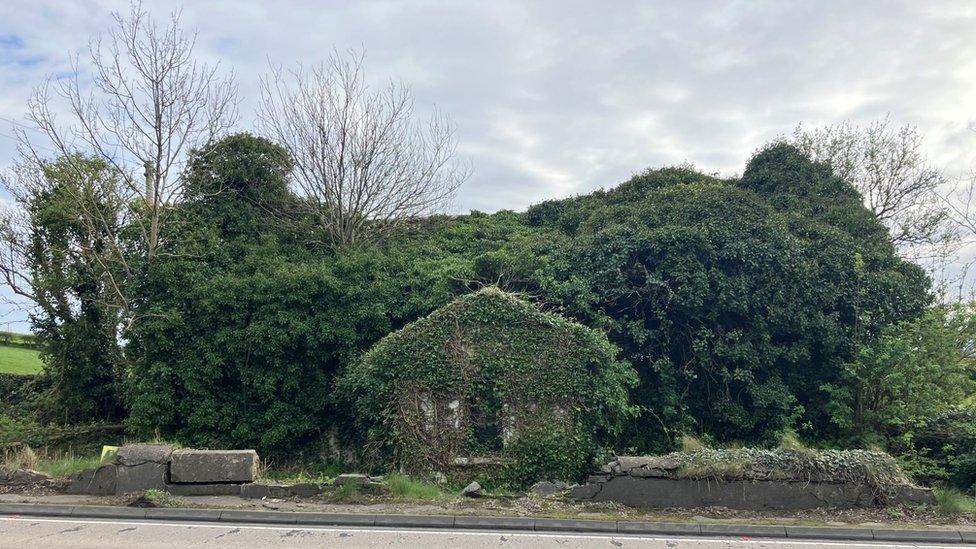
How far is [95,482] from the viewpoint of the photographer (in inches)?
359

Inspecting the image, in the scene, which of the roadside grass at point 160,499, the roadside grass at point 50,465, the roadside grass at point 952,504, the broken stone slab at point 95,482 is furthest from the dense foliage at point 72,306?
the roadside grass at point 952,504

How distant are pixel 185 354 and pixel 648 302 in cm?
1233

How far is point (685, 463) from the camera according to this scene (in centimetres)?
873

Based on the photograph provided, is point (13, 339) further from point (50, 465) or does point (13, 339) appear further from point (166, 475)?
point (166, 475)

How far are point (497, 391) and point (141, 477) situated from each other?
20.5 feet

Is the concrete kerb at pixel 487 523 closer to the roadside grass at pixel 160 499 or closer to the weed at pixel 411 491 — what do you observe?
the roadside grass at pixel 160 499

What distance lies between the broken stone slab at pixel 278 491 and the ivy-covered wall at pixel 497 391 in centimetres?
311

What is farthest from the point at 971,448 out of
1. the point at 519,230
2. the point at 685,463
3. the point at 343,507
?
the point at 519,230

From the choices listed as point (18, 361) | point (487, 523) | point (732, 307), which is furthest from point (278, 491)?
point (18, 361)

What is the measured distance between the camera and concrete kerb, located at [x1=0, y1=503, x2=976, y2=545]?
7.57 metres

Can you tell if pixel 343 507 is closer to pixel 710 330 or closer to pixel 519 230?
pixel 710 330

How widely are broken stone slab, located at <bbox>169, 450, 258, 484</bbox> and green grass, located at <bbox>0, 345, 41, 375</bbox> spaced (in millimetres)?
21366

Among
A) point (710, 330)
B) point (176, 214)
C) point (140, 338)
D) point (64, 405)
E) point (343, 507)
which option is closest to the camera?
point (343, 507)

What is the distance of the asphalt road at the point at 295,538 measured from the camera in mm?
7082
